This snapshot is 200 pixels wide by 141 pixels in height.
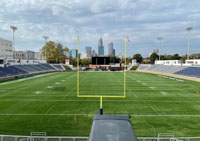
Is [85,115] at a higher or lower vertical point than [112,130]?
lower

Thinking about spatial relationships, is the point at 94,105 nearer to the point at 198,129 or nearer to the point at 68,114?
the point at 68,114

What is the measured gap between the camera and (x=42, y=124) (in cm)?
1012

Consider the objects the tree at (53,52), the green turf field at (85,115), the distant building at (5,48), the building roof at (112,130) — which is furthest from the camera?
the tree at (53,52)

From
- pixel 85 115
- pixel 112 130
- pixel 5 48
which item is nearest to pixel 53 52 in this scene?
pixel 5 48

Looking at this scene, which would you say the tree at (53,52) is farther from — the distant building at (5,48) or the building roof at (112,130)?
the building roof at (112,130)

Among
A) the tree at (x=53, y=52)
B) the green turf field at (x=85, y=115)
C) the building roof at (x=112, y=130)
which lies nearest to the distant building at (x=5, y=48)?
the tree at (x=53, y=52)

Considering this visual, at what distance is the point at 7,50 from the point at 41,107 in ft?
246

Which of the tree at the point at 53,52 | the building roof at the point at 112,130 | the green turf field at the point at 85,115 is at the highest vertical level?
the tree at the point at 53,52

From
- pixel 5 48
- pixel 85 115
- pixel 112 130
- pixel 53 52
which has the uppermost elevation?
pixel 5 48

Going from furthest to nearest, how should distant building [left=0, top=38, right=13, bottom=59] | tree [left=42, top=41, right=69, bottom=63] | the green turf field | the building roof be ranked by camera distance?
tree [left=42, top=41, right=69, bottom=63] → distant building [left=0, top=38, right=13, bottom=59] → the green turf field → the building roof

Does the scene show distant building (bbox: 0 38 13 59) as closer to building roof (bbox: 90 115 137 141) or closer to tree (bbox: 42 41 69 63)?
tree (bbox: 42 41 69 63)

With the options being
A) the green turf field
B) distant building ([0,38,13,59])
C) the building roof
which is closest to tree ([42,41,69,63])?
distant building ([0,38,13,59])

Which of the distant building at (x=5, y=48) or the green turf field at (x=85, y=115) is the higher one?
the distant building at (x=5, y=48)

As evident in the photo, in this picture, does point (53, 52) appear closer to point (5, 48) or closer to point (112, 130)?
point (5, 48)
